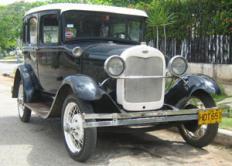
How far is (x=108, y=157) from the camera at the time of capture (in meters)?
6.35

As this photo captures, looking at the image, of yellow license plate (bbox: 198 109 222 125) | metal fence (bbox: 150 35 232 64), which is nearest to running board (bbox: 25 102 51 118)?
yellow license plate (bbox: 198 109 222 125)

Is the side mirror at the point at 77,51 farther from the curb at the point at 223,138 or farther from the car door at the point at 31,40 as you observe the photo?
the curb at the point at 223,138

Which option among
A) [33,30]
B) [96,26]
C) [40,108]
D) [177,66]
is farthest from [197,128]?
[33,30]

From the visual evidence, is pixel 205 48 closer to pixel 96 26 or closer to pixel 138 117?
pixel 96 26

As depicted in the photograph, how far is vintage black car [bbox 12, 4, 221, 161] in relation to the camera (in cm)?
616

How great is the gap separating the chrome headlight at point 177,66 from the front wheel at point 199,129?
48 centimetres

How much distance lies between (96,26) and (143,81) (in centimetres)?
173

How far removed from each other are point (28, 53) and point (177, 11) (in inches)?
271

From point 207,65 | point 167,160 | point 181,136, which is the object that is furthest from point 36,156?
point 207,65

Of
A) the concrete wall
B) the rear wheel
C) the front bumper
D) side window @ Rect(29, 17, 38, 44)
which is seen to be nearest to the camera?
the front bumper

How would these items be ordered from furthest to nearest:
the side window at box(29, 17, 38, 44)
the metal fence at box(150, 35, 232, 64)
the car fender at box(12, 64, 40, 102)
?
the metal fence at box(150, 35, 232, 64) → the side window at box(29, 17, 38, 44) → the car fender at box(12, 64, 40, 102)

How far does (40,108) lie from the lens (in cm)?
795

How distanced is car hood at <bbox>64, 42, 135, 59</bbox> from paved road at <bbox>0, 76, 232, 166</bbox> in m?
1.39

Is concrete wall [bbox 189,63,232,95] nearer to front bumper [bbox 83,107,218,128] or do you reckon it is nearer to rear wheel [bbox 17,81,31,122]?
rear wheel [bbox 17,81,31,122]
